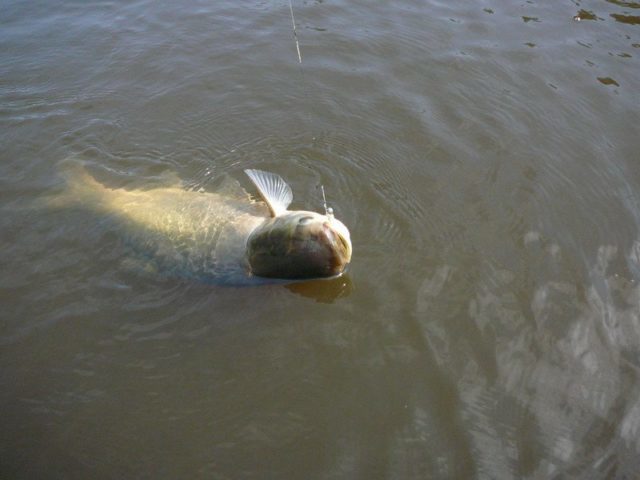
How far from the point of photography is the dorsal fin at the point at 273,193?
3.55 meters

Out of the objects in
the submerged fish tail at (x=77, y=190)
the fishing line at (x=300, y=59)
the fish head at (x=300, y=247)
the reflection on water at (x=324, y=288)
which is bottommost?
the reflection on water at (x=324, y=288)

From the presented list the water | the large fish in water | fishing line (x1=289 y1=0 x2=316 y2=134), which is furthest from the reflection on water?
fishing line (x1=289 y1=0 x2=316 y2=134)

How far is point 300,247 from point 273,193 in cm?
75

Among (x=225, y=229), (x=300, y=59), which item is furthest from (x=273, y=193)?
(x=300, y=59)

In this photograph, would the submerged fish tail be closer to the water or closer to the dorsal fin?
the water

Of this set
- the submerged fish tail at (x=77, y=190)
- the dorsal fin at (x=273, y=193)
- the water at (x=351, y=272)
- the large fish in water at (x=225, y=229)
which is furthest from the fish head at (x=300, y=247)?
the submerged fish tail at (x=77, y=190)

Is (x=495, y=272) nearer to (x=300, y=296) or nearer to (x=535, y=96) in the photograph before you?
(x=300, y=296)

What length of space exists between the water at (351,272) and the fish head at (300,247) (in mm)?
314

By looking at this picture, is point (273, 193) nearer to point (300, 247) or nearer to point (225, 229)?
point (225, 229)

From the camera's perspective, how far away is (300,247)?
10.2 ft

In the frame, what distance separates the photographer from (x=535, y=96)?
538cm

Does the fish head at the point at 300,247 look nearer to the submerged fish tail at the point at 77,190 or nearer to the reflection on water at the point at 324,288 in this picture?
the reflection on water at the point at 324,288

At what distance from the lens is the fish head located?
3.02 meters

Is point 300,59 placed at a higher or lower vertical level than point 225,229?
higher
